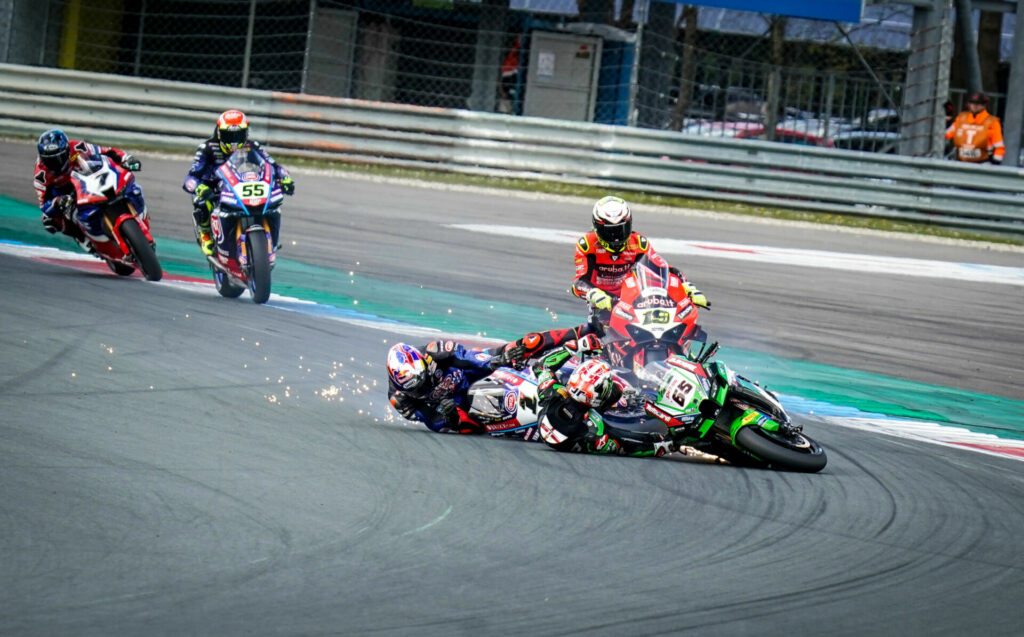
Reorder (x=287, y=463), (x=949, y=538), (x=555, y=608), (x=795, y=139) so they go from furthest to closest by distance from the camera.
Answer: (x=795, y=139) < (x=287, y=463) < (x=949, y=538) < (x=555, y=608)

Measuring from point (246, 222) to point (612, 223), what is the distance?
409cm

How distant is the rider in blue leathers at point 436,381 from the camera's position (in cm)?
731

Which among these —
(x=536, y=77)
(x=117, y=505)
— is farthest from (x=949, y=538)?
(x=536, y=77)

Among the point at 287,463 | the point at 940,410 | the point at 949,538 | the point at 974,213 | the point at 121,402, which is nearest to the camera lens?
the point at 949,538

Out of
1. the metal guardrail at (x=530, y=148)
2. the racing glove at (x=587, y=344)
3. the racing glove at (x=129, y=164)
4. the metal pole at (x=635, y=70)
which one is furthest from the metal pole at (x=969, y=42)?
the racing glove at (x=587, y=344)

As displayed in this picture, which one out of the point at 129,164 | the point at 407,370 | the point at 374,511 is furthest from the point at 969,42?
the point at 374,511

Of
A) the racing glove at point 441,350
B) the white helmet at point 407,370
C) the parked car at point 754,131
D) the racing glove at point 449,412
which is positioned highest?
the parked car at point 754,131

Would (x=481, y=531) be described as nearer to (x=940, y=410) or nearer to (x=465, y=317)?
(x=940, y=410)

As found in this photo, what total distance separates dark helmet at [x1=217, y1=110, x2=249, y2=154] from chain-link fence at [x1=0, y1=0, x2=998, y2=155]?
725 centimetres

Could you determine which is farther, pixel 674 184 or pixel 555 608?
pixel 674 184

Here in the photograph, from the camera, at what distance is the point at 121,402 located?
23.7ft

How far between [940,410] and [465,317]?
411 centimetres

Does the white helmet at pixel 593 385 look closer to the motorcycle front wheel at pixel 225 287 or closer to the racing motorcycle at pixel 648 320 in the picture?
the racing motorcycle at pixel 648 320

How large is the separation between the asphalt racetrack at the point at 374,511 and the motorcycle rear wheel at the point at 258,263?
0.84ft
